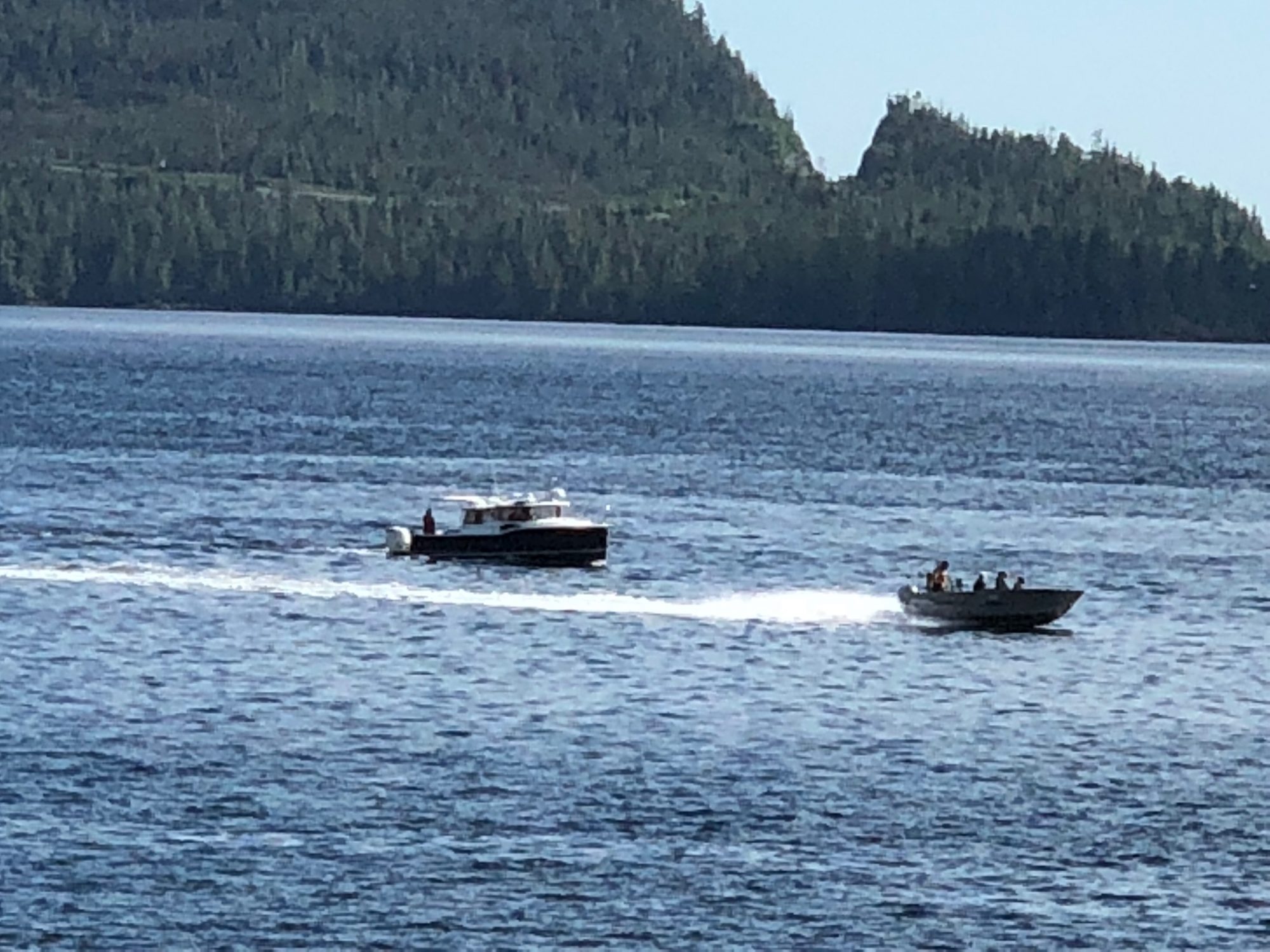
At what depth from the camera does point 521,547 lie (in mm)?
117625

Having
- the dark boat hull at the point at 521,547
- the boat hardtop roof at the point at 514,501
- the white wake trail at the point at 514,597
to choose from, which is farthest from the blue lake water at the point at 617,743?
the boat hardtop roof at the point at 514,501

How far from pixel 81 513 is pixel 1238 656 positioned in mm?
57600

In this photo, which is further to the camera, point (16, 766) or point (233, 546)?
point (233, 546)

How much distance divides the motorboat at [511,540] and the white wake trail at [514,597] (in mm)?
7946

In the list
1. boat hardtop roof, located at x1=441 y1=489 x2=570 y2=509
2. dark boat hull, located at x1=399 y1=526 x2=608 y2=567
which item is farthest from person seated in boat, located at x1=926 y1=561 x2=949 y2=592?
boat hardtop roof, located at x1=441 y1=489 x2=570 y2=509

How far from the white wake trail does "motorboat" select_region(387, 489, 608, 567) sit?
7946 millimetres

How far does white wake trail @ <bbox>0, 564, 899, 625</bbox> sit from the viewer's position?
102938 mm

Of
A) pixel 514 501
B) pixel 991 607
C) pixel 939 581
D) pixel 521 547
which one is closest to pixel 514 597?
pixel 521 547

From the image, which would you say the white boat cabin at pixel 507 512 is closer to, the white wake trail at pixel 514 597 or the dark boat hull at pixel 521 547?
the dark boat hull at pixel 521 547

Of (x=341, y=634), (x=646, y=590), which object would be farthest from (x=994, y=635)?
(x=341, y=634)

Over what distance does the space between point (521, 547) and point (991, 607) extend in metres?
24.7

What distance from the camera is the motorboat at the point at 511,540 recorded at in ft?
384

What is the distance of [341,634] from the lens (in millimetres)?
93812

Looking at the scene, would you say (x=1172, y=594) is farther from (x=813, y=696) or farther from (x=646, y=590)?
(x=813, y=696)
